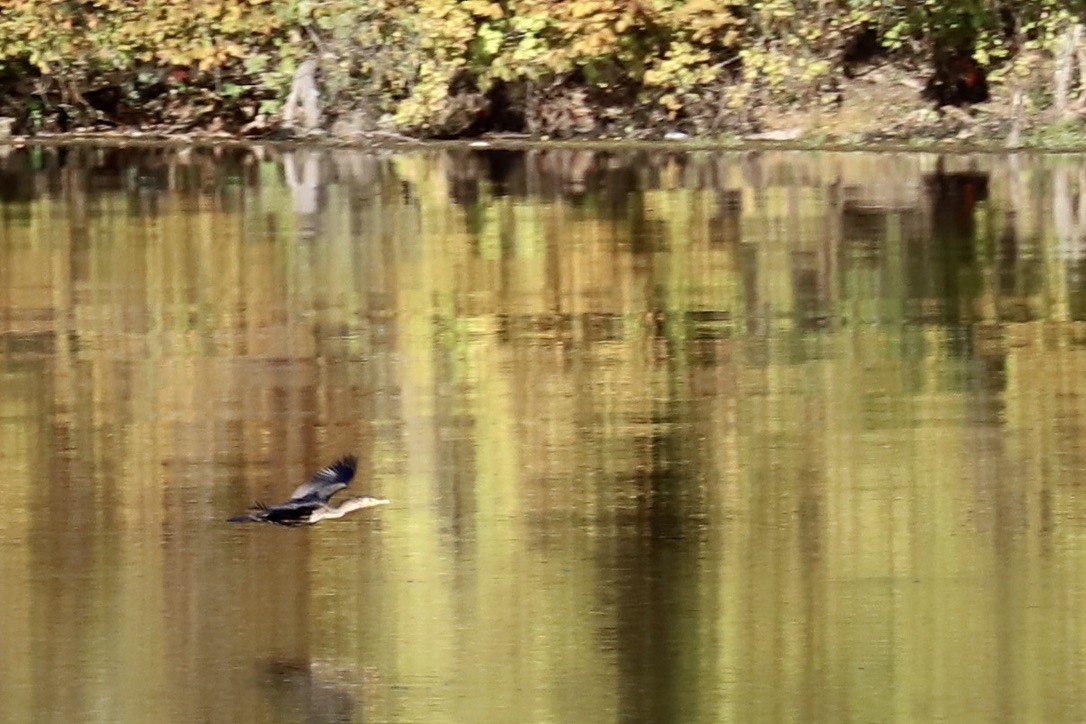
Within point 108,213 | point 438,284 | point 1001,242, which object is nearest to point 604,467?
point 438,284

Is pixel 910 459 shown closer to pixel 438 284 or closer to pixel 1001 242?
pixel 438 284

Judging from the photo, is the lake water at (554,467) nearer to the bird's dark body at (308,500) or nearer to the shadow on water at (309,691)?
the shadow on water at (309,691)

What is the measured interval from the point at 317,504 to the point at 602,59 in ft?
61.7

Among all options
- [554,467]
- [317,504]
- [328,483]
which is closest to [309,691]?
[317,504]

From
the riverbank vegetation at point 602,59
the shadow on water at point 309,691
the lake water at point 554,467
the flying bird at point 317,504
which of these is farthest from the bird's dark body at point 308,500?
the riverbank vegetation at point 602,59

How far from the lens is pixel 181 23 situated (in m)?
27.4

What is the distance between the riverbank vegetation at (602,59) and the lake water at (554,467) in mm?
7665

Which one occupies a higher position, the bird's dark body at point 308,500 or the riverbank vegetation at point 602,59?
the riverbank vegetation at point 602,59

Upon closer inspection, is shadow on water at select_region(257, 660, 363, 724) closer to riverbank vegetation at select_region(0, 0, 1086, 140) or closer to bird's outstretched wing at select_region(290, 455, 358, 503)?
bird's outstretched wing at select_region(290, 455, 358, 503)

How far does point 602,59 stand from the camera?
26.3m

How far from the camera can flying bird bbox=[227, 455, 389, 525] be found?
7793 millimetres

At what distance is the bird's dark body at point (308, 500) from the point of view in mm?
7768

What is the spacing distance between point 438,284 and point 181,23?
13485 millimetres

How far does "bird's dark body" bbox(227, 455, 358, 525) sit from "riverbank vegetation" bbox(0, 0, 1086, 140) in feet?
56.9
